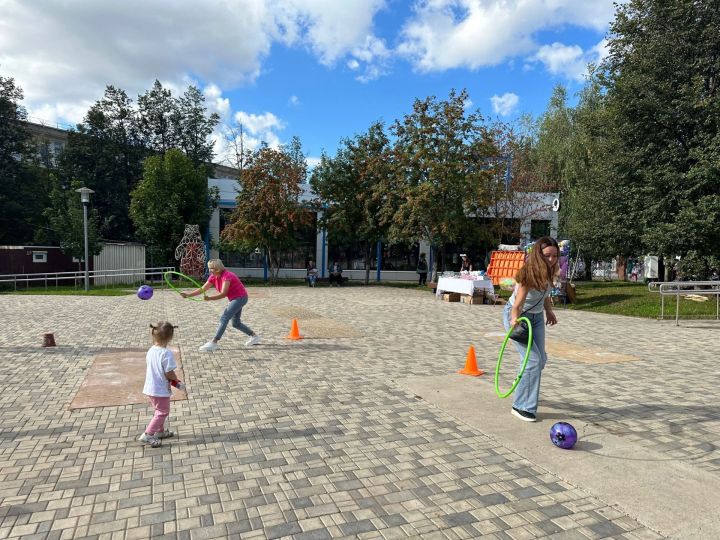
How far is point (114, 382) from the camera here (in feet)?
20.9

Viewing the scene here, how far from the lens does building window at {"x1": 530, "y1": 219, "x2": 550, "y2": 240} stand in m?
32.9

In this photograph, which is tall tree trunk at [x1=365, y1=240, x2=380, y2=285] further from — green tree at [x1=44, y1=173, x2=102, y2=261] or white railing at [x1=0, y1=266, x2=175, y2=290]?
green tree at [x1=44, y1=173, x2=102, y2=261]

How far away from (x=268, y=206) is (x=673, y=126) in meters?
18.0

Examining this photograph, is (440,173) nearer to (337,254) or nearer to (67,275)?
(337,254)

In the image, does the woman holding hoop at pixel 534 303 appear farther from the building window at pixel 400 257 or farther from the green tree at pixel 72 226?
the building window at pixel 400 257

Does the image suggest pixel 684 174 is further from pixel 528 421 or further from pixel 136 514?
pixel 136 514

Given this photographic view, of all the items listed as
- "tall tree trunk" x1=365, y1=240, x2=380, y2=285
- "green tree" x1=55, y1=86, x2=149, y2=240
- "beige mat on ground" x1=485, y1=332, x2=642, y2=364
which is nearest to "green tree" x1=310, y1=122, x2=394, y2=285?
"tall tree trunk" x1=365, y1=240, x2=380, y2=285

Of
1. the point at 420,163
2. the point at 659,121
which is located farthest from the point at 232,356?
the point at 420,163

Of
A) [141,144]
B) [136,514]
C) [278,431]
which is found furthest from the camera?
[141,144]

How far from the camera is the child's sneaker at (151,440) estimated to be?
4.30 metres

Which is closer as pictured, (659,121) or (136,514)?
(136,514)

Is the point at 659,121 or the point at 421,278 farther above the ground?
the point at 659,121

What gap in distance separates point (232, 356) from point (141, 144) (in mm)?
39823

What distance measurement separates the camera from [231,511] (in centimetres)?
325
